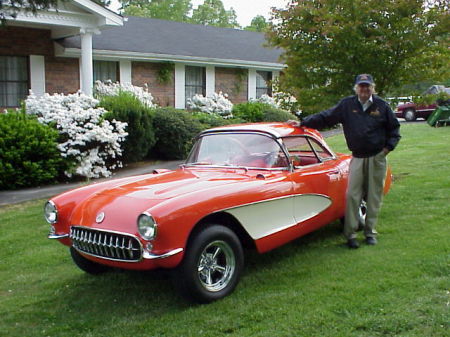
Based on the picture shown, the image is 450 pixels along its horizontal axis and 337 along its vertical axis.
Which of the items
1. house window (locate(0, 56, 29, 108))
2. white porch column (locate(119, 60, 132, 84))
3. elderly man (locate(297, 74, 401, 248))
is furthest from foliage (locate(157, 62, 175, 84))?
elderly man (locate(297, 74, 401, 248))

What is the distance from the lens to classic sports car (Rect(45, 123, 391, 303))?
4125 mm

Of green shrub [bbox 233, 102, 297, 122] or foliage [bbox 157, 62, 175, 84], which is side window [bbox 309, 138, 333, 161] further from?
foliage [bbox 157, 62, 175, 84]

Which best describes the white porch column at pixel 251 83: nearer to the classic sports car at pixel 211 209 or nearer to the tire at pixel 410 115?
the tire at pixel 410 115

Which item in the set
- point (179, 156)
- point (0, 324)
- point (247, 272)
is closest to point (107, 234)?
point (0, 324)

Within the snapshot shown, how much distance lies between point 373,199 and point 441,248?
35.6 inches

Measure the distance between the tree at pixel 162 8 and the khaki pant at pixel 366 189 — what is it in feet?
151

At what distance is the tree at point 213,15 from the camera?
5966 centimetres

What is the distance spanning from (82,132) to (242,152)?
6.26 meters

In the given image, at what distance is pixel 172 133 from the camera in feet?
44.6

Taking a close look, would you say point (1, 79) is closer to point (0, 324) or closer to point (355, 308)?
point (0, 324)

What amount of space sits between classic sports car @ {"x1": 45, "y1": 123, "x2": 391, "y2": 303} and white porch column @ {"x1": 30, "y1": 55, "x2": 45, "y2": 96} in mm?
11606

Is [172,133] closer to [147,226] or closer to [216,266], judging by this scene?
[216,266]

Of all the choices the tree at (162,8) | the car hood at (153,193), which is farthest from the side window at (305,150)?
the tree at (162,8)

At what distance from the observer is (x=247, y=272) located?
5109mm
